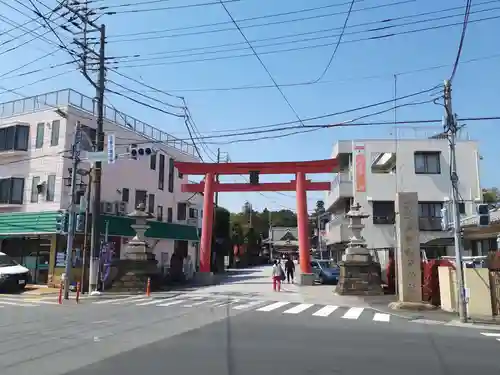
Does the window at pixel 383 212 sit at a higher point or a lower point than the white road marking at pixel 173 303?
higher

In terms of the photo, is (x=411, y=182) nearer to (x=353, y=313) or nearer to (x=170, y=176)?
(x=170, y=176)

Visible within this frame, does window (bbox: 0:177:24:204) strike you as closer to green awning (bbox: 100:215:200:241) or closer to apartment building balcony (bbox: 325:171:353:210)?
green awning (bbox: 100:215:200:241)

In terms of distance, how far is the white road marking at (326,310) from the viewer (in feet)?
54.9

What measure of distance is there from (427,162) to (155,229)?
873 inches

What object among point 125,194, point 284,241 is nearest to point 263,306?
point 125,194

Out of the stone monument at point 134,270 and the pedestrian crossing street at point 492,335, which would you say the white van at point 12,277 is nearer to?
the stone monument at point 134,270

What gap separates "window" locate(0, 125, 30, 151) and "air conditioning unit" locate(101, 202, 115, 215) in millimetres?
5984

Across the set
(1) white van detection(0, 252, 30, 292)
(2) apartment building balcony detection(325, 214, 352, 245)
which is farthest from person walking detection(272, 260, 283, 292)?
(1) white van detection(0, 252, 30, 292)

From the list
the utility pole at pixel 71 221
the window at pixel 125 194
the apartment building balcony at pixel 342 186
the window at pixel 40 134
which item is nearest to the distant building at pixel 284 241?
the apartment building balcony at pixel 342 186

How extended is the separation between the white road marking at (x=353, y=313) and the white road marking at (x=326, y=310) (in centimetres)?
62

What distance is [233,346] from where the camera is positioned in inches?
383

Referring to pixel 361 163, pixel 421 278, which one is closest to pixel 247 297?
pixel 421 278

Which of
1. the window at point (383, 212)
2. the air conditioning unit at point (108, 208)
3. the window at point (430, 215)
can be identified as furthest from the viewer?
the window at point (383, 212)

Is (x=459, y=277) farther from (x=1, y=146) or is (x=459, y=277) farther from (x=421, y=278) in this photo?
(x=1, y=146)
